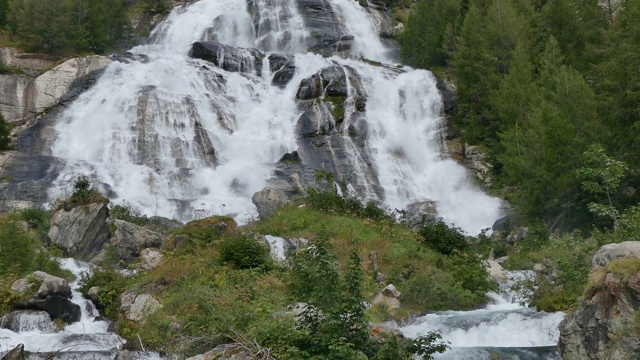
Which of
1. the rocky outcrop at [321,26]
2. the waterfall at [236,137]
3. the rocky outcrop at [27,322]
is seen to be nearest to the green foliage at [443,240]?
the waterfall at [236,137]

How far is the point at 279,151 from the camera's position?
31.5 metres

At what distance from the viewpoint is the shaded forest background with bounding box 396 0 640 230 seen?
20.3 m

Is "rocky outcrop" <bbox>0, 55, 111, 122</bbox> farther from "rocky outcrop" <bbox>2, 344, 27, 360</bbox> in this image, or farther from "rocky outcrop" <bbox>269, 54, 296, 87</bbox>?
"rocky outcrop" <bbox>2, 344, 27, 360</bbox>

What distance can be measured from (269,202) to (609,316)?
16.1 metres

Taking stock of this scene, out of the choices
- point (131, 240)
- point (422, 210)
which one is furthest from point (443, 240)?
point (131, 240)

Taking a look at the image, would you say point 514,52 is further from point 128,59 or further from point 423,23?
point 128,59

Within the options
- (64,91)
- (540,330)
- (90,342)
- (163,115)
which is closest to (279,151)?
(163,115)

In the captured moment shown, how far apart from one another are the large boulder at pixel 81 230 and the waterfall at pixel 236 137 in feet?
13.5

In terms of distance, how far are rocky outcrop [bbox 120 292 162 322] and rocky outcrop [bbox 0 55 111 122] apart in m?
22.5

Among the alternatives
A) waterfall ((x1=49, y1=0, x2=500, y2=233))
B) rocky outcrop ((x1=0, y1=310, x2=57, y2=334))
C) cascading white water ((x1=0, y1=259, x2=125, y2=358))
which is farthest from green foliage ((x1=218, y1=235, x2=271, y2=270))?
waterfall ((x1=49, y1=0, x2=500, y2=233))

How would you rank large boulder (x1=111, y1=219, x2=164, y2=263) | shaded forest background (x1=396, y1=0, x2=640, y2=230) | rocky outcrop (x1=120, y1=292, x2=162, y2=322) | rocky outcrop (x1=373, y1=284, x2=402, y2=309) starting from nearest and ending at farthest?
rocky outcrop (x1=120, y1=292, x2=162, y2=322), rocky outcrop (x1=373, y1=284, x2=402, y2=309), large boulder (x1=111, y1=219, x2=164, y2=263), shaded forest background (x1=396, y1=0, x2=640, y2=230)

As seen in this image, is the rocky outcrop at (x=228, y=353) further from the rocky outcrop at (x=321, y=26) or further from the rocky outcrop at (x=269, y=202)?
the rocky outcrop at (x=321, y=26)

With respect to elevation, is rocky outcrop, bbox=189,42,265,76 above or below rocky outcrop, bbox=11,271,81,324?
below

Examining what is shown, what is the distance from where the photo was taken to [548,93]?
26.0 metres
